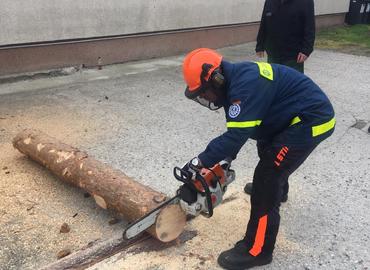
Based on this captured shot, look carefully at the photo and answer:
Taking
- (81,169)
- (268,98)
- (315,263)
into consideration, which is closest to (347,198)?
(315,263)

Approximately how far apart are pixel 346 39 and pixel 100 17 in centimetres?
894

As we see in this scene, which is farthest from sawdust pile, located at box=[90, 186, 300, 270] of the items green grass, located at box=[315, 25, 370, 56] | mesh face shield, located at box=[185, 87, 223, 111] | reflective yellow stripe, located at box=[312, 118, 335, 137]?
green grass, located at box=[315, 25, 370, 56]

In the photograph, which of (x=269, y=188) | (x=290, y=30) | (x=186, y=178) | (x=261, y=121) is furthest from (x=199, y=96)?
(x=290, y=30)

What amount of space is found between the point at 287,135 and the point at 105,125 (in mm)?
3367

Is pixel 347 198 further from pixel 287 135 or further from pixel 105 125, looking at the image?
pixel 105 125

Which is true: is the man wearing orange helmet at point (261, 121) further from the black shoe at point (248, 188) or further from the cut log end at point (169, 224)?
the black shoe at point (248, 188)

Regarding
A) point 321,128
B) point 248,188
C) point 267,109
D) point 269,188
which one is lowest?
point 248,188

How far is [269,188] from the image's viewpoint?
3152mm

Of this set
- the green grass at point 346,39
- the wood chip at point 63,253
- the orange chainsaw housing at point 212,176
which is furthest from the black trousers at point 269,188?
the green grass at point 346,39

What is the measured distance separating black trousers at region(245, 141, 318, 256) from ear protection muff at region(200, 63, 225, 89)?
0.61m

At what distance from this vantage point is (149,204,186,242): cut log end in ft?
11.0

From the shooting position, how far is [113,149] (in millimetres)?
5258

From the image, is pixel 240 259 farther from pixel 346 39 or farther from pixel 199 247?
pixel 346 39

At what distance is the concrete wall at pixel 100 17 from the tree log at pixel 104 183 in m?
3.26
